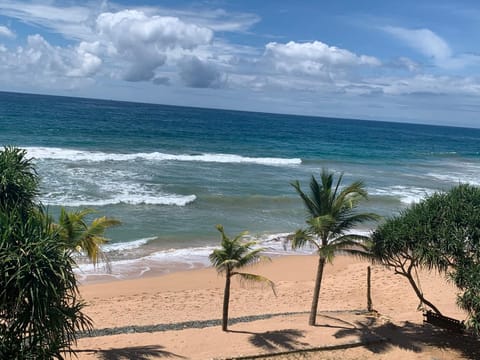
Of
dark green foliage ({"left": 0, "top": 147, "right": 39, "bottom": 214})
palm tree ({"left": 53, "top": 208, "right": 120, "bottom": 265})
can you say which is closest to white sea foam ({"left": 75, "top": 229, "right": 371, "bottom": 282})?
palm tree ({"left": 53, "top": 208, "right": 120, "bottom": 265})

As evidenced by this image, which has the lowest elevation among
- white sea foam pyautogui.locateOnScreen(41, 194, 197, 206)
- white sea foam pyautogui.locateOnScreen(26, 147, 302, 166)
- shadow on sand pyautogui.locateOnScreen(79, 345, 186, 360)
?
shadow on sand pyautogui.locateOnScreen(79, 345, 186, 360)

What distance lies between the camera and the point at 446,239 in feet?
37.6

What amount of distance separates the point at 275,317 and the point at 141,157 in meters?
32.4

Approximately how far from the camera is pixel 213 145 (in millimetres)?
61281

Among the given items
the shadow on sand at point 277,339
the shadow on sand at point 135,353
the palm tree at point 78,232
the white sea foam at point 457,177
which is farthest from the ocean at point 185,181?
the palm tree at point 78,232

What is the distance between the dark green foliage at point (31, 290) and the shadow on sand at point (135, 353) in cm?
427

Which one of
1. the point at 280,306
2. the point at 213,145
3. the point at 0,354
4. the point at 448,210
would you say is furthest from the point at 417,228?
the point at 213,145

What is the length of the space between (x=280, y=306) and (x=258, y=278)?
15.0 feet

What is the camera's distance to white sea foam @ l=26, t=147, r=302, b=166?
136 feet

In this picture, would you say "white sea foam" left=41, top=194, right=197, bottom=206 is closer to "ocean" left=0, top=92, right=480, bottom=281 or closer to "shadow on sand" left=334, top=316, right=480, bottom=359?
"ocean" left=0, top=92, right=480, bottom=281

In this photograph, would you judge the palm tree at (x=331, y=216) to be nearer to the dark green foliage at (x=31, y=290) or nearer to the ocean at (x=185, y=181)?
the dark green foliage at (x=31, y=290)

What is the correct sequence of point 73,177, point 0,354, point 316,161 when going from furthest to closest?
point 316,161
point 73,177
point 0,354

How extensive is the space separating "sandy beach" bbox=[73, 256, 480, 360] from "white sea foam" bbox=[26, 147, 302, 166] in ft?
85.3

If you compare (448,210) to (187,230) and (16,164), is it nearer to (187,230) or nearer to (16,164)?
(16,164)
